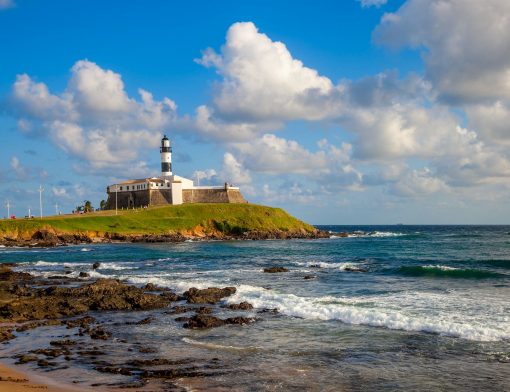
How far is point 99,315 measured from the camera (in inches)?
893

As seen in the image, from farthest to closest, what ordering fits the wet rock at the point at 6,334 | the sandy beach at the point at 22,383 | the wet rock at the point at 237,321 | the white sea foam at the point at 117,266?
the white sea foam at the point at 117,266
the wet rock at the point at 237,321
the wet rock at the point at 6,334
the sandy beach at the point at 22,383

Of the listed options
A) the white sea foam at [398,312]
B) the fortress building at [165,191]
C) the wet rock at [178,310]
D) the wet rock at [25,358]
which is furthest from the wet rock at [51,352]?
the fortress building at [165,191]

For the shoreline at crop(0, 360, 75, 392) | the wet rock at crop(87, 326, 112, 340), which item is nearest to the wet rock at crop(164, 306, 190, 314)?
the wet rock at crop(87, 326, 112, 340)

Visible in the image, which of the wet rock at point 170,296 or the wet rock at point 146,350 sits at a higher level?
the wet rock at point 170,296

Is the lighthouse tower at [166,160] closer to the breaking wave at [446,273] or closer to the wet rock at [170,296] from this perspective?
the breaking wave at [446,273]

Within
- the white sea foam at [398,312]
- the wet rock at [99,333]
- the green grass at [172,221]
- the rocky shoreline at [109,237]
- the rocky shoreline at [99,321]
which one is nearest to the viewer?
the rocky shoreline at [99,321]

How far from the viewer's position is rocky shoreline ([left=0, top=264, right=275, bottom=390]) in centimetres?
1398

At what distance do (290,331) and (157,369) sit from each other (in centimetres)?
615

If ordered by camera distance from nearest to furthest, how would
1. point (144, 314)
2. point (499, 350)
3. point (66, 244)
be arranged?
point (499, 350) → point (144, 314) → point (66, 244)

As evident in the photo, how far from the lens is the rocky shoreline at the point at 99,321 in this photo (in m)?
14.0

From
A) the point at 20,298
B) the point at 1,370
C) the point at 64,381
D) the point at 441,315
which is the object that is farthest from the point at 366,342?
the point at 20,298

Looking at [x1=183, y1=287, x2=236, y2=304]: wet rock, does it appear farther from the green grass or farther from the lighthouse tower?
the lighthouse tower

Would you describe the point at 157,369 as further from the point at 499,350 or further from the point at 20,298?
the point at 20,298

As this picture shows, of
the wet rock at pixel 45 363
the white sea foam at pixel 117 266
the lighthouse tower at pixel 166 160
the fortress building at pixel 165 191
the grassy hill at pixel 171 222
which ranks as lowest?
the wet rock at pixel 45 363
